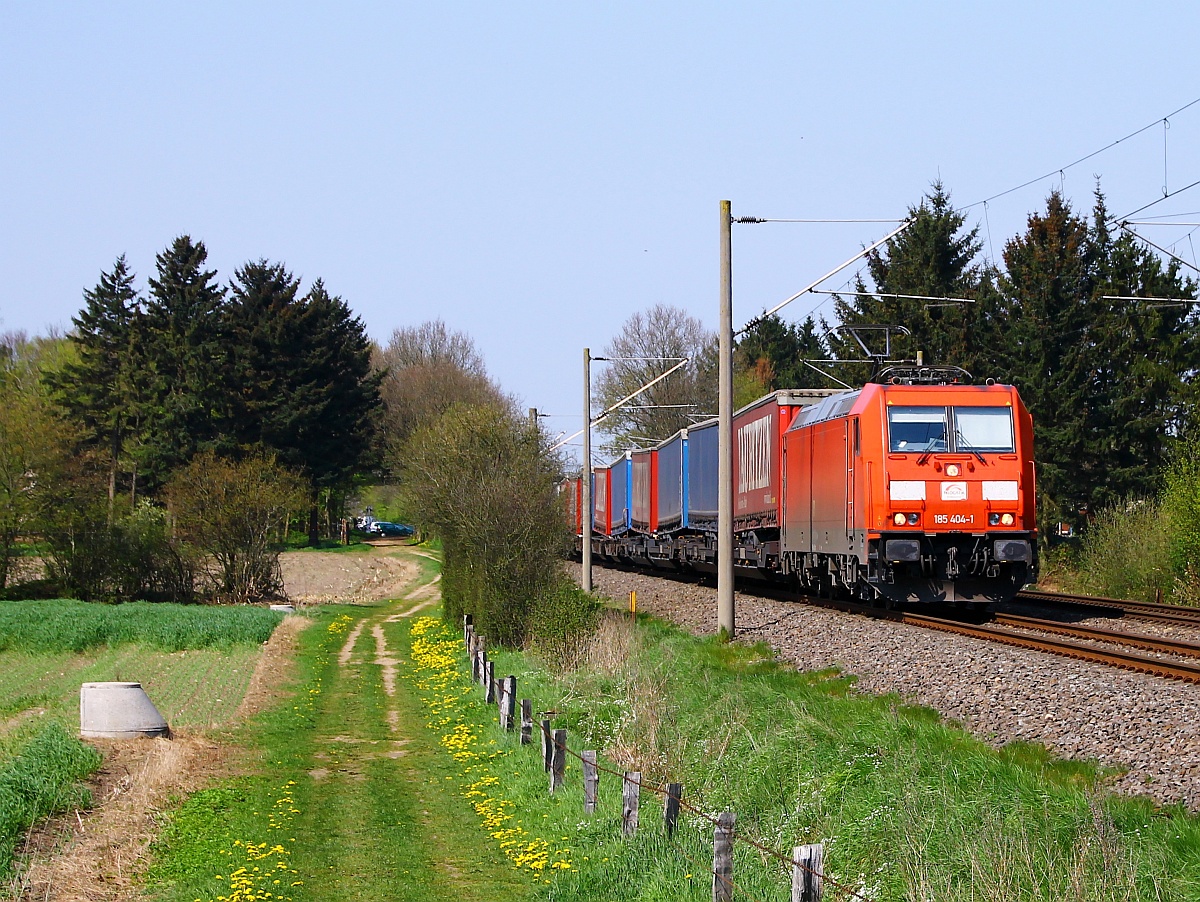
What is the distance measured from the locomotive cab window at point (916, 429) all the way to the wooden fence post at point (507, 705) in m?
8.05

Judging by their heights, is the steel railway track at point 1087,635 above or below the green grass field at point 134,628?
above

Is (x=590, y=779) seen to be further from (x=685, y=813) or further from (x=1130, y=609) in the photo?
(x=1130, y=609)

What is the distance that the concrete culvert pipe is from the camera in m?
16.1

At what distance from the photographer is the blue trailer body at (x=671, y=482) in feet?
119

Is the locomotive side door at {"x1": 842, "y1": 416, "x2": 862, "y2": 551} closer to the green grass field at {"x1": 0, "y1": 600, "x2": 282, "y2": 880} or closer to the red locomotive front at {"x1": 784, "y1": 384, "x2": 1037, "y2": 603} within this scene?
the red locomotive front at {"x1": 784, "y1": 384, "x2": 1037, "y2": 603}

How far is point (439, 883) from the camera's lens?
9.47 m

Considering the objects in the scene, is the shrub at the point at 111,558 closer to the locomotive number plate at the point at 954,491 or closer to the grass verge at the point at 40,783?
the grass verge at the point at 40,783

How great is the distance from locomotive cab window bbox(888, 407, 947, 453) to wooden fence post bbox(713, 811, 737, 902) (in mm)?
13558

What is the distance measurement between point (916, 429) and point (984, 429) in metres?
1.05

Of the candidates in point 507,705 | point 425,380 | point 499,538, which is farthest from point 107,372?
point 507,705

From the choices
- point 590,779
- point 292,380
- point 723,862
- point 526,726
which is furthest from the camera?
point 292,380

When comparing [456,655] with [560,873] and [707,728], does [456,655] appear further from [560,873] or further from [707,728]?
[560,873]

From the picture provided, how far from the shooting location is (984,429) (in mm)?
20953

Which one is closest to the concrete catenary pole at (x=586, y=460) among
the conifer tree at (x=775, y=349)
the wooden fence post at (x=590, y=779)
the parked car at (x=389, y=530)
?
the wooden fence post at (x=590, y=779)
